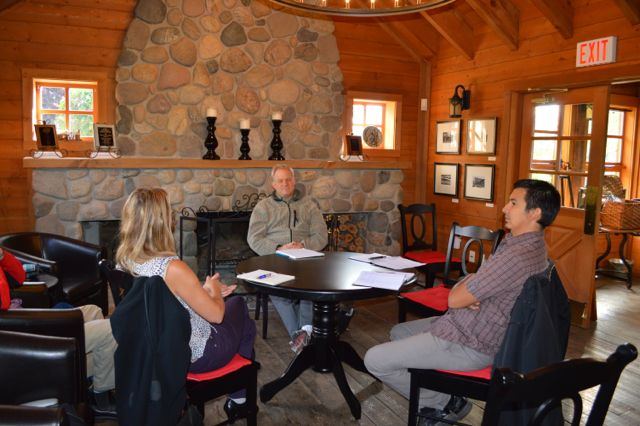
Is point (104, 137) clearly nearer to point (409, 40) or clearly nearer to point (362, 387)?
point (362, 387)

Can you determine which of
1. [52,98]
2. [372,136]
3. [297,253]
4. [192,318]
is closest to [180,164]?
[52,98]

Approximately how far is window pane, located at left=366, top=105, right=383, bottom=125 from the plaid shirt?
3905 millimetres

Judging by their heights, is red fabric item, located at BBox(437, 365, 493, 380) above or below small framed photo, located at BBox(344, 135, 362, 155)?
below

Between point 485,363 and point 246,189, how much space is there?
321 cm

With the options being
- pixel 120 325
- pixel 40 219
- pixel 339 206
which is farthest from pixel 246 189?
pixel 120 325

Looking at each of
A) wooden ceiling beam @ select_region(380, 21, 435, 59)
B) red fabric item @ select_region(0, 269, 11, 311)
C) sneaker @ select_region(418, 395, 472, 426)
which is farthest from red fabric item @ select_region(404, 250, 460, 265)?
red fabric item @ select_region(0, 269, 11, 311)

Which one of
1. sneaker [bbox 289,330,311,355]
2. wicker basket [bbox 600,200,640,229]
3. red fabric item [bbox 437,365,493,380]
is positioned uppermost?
wicker basket [bbox 600,200,640,229]

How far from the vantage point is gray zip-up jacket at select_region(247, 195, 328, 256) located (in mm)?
3451

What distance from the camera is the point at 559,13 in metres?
4.06

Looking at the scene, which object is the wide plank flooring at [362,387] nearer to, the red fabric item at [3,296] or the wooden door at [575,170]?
the wooden door at [575,170]

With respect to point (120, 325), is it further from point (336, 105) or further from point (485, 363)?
point (336, 105)

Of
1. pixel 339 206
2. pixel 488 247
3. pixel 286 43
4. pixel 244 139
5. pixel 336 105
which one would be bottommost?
pixel 488 247

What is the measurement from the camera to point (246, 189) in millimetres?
4789

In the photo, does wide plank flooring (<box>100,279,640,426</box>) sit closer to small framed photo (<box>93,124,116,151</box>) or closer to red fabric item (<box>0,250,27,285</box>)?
red fabric item (<box>0,250,27,285</box>)
